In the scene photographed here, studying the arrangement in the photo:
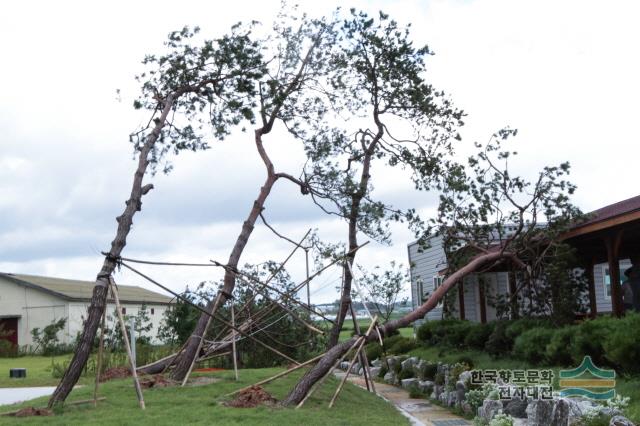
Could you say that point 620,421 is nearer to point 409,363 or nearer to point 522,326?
point 522,326

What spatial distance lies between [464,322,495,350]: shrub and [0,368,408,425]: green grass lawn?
112 inches

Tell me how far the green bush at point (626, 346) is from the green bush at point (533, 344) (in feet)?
6.95

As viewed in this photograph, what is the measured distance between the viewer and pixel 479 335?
548 inches

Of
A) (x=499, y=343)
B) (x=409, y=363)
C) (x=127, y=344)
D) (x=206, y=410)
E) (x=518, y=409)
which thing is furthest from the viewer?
(x=409, y=363)

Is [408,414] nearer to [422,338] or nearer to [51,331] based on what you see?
[422,338]

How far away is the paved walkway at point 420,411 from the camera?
1030cm

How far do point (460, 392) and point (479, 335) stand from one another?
9.79ft

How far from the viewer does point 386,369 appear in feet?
57.3

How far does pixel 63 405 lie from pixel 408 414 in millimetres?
5085

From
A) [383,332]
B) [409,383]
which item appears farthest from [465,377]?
[409,383]

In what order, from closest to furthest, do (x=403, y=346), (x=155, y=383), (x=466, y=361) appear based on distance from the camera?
(x=155, y=383) < (x=466, y=361) < (x=403, y=346)

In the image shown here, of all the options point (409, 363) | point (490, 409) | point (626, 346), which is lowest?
point (409, 363)

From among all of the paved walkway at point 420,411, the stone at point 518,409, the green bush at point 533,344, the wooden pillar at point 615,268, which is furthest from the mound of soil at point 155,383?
the wooden pillar at point 615,268

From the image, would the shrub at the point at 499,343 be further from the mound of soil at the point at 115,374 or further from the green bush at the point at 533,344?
the mound of soil at the point at 115,374
